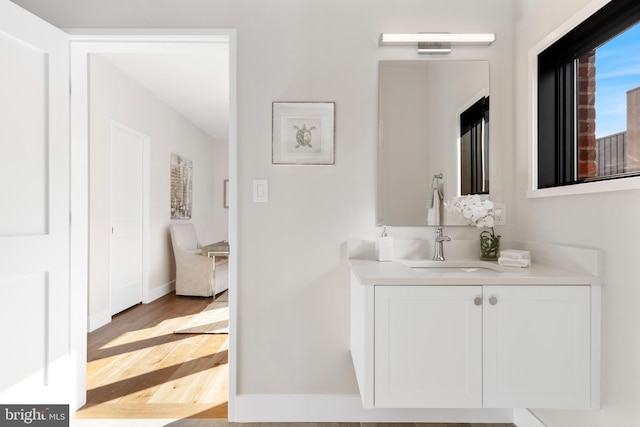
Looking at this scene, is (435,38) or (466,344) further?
(435,38)

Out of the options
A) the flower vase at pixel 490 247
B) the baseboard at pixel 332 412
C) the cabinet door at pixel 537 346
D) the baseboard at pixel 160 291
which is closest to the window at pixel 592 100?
the flower vase at pixel 490 247

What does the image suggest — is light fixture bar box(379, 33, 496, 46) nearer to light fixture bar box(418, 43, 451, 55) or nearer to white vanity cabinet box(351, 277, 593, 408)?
light fixture bar box(418, 43, 451, 55)

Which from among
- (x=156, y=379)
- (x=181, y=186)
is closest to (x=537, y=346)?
(x=156, y=379)

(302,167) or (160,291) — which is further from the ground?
(302,167)

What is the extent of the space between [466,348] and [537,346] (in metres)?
0.27

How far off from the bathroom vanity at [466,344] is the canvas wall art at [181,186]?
4626 millimetres

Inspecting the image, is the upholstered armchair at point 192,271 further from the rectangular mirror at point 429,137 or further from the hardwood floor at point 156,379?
the rectangular mirror at point 429,137

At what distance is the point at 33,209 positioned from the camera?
1.80 meters

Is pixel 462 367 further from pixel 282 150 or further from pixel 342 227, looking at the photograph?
pixel 282 150

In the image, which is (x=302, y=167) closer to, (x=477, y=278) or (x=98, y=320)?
(x=477, y=278)

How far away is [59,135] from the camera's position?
1943 millimetres

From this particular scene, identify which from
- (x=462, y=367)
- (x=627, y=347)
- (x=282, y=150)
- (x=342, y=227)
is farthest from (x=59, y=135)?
(x=627, y=347)

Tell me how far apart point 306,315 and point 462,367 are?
0.84 metres

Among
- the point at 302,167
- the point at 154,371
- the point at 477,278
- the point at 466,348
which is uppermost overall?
the point at 302,167
